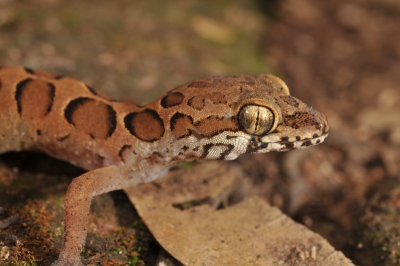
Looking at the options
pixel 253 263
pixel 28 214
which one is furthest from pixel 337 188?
pixel 28 214

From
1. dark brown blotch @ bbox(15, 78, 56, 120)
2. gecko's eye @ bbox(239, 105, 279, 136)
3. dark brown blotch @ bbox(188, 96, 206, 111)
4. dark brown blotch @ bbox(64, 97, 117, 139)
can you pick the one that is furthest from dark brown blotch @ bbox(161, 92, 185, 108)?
dark brown blotch @ bbox(15, 78, 56, 120)

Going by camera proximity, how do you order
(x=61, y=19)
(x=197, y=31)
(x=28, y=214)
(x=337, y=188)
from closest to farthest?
(x=28, y=214) < (x=337, y=188) < (x=61, y=19) < (x=197, y=31)

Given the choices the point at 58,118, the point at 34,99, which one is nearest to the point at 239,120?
the point at 58,118

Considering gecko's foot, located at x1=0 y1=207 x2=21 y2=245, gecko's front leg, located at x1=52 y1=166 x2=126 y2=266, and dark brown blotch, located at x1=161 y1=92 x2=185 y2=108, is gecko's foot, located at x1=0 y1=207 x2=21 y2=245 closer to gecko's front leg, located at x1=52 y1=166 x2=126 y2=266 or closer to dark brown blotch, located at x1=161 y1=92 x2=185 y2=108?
gecko's front leg, located at x1=52 y1=166 x2=126 y2=266

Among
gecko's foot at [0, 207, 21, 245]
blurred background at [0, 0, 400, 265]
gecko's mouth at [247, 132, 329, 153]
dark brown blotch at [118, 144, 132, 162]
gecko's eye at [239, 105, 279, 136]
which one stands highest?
blurred background at [0, 0, 400, 265]

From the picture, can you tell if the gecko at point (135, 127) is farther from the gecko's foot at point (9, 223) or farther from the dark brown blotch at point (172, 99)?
the gecko's foot at point (9, 223)

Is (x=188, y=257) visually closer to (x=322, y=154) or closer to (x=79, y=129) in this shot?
(x=79, y=129)
